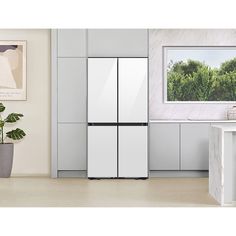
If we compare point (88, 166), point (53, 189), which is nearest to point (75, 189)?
point (53, 189)

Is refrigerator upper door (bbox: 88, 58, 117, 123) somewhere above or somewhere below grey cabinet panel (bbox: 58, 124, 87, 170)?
above

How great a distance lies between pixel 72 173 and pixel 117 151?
0.75m

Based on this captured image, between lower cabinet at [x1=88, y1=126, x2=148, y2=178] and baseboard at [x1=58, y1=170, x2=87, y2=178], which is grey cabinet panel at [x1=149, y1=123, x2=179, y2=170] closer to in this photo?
lower cabinet at [x1=88, y1=126, x2=148, y2=178]

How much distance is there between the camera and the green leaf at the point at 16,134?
22.9 ft

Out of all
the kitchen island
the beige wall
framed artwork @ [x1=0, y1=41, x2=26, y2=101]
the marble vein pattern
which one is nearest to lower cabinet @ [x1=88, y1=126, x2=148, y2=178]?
the beige wall

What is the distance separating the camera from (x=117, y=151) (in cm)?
689

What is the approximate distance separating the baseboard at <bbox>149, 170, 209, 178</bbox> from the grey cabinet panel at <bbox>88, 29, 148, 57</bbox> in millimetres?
1710

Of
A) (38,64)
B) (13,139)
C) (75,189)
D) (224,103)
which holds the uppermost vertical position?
(38,64)

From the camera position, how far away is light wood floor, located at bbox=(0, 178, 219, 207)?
4.96m

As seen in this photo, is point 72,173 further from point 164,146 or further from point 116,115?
point 164,146

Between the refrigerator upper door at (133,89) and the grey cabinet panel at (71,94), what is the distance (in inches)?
21.5
